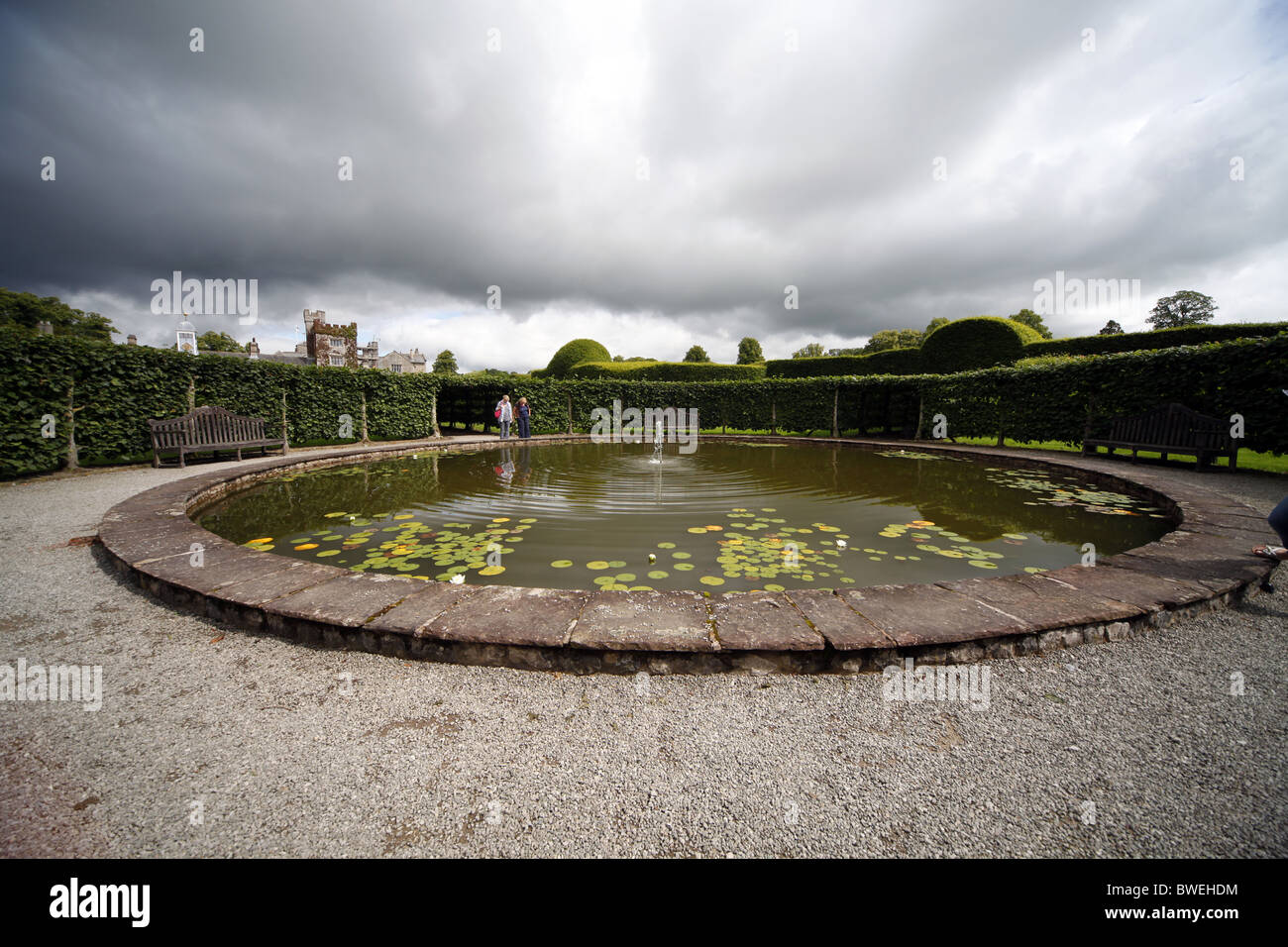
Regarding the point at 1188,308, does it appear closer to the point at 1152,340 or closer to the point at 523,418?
the point at 1152,340

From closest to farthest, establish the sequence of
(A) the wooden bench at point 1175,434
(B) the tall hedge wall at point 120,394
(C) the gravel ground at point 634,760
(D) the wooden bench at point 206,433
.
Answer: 1. (C) the gravel ground at point 634,760
2. (B) the tall hedge wall at point 120,394
3. (A) the wooden bench at point 1175,434
4. (D) the wooden bench at point 206,433

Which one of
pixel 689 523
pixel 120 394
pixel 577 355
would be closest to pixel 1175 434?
pixel 689 523

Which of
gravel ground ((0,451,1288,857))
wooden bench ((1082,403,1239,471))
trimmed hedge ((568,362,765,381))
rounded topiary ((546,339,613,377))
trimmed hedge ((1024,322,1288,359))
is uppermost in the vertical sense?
rounded topiary ((546,339,613,377))

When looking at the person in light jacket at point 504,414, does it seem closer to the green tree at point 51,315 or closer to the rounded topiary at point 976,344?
the rounded topiary at point 976,344

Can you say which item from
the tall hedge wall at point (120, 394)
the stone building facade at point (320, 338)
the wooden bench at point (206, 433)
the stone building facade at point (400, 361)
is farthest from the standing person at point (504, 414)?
the stone building facade at point (400, 361)

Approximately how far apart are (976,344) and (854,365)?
20.4 feet

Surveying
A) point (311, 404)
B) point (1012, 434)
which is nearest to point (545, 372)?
point (311, 404)

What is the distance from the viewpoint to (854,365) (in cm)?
2488

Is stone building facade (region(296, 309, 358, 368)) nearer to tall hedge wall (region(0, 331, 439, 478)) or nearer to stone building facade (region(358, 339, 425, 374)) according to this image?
stone building facade (region(358, 339, 425, 374))

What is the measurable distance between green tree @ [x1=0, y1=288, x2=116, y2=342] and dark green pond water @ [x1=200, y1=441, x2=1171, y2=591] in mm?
64508

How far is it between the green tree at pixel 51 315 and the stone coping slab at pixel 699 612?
67.9 m

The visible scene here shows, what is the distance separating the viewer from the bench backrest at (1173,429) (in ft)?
26.7

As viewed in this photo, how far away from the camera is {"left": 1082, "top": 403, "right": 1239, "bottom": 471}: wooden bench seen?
8125 mm

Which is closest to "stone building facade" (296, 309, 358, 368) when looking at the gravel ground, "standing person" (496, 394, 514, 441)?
"standing person" (496, 394, 514, 441)
